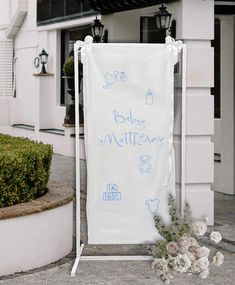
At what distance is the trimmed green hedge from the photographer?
644 centimetres

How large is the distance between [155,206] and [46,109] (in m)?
11.4

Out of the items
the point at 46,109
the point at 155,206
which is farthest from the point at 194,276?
the point at 46,109

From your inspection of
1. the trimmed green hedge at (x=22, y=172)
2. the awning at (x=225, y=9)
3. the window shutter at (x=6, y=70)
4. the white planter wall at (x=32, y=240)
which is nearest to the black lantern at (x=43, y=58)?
the window shutter at (x=6, y=70)

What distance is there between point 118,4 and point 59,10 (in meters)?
7.49

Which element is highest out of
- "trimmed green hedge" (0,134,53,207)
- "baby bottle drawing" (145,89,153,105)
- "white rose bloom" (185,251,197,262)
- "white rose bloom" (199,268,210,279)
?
"baby bottle drawing" (145,89,153,105)

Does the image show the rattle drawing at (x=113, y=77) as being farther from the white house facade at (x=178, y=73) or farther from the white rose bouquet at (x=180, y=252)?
the white house facade at (x=178, y=73)

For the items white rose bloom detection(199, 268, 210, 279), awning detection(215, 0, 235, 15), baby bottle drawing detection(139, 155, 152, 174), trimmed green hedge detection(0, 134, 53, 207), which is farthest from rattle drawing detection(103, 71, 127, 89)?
awning detection(215, 0, 235, 15)

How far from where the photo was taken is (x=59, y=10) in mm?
17156

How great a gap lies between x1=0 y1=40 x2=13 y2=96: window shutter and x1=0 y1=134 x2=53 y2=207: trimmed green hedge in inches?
538

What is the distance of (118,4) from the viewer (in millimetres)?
9922

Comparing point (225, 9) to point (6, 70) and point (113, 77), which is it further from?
point (6, 70)

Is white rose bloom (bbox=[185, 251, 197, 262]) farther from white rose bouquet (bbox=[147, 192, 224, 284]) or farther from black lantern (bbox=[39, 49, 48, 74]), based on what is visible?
black lantern (bbox=[39, 49, 48, 74])

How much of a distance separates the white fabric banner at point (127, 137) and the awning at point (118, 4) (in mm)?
2437

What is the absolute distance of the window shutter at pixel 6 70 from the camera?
2064 centimetres
